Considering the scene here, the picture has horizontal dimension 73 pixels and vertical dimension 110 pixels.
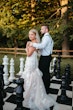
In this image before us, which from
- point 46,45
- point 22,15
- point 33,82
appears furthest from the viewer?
point 22,15

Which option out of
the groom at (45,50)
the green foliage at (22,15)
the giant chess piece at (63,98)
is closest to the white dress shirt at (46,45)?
the groom at (45,50)

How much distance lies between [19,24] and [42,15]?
68.5 inches

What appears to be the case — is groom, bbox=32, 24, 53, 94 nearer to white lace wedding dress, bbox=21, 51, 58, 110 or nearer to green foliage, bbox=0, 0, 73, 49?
white lace wedding dress, bbox=21, 51, 58, 110

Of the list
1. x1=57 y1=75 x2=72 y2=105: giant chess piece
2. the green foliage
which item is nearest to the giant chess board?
x1=57 y1=75 x2=72 y2=105: giant chess piece

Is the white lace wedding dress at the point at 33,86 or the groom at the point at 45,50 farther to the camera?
the groom at the point at 45,50

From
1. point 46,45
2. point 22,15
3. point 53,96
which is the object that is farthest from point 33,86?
point 22,15

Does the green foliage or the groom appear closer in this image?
the groom

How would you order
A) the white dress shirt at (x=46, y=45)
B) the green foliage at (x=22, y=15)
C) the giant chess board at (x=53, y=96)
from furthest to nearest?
the green foliage at (x=22, y=15) → the white dress shirt at (x=46, y=45) → the giant chess board at (x=53, y=96)

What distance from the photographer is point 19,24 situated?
15430 mm

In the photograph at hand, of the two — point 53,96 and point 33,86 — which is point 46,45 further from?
point 53,96

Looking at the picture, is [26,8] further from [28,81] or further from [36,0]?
[28,81]

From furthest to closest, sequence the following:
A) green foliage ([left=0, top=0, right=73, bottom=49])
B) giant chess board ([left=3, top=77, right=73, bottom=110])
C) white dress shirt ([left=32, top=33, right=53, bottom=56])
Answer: green foliage ([left=0, top=0, right=73, bottom=49])
white dress shirt ([left=32, top=33, right=53, bottom=56])
giant chess board ([left=3, top=77, right=73, bottom=110])

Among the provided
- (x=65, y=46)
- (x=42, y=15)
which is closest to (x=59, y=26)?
(x=65, y=46)

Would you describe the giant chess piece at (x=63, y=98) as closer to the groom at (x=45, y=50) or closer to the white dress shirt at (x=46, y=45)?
the groom at (x=45, y=50)
